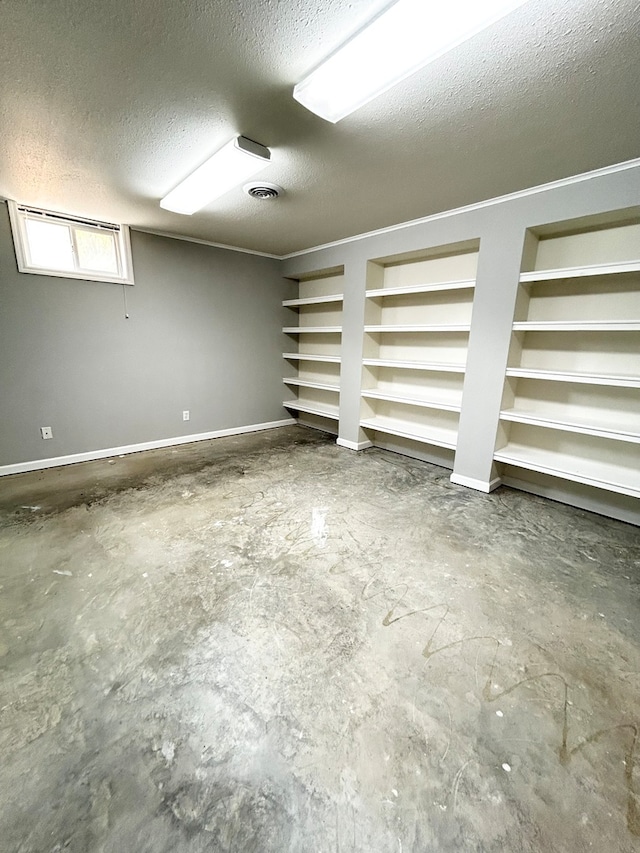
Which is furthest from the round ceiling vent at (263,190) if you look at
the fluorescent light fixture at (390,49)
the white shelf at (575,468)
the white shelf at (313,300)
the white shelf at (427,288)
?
the white shelf at (575,468)

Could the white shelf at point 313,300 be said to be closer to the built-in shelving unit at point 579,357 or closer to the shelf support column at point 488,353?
the shelf support column at point 488,353

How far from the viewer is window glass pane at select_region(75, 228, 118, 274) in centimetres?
362

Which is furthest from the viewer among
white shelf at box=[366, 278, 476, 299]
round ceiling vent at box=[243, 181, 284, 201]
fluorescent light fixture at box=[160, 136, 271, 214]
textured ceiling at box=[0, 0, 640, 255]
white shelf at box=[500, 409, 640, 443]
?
white shelf at box=[366, 278, 476, 299]

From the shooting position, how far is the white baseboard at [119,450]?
3.51 m

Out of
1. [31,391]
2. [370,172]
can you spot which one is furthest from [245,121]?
→ [31,391]

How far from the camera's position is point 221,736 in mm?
1235

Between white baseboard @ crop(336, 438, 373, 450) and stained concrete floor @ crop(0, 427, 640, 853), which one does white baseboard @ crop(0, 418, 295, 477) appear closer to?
stained concrete floor @ crop(0, 427, 640, 853)

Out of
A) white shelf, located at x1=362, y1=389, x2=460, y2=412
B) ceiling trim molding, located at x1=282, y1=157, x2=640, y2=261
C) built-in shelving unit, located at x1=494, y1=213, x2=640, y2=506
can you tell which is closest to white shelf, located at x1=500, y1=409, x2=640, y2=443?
built-in shelving unit, located at x1=494, y1=213, x2=640, y2=506

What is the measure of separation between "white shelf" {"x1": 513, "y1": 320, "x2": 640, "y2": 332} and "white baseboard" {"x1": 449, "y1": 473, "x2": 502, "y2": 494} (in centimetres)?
141

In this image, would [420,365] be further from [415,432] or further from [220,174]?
[220,174]

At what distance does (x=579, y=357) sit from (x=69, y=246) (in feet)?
16.4

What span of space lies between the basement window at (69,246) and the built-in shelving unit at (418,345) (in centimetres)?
282

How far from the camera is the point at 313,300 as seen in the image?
468 centimetres

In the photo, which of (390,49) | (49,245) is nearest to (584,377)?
(390,49)
